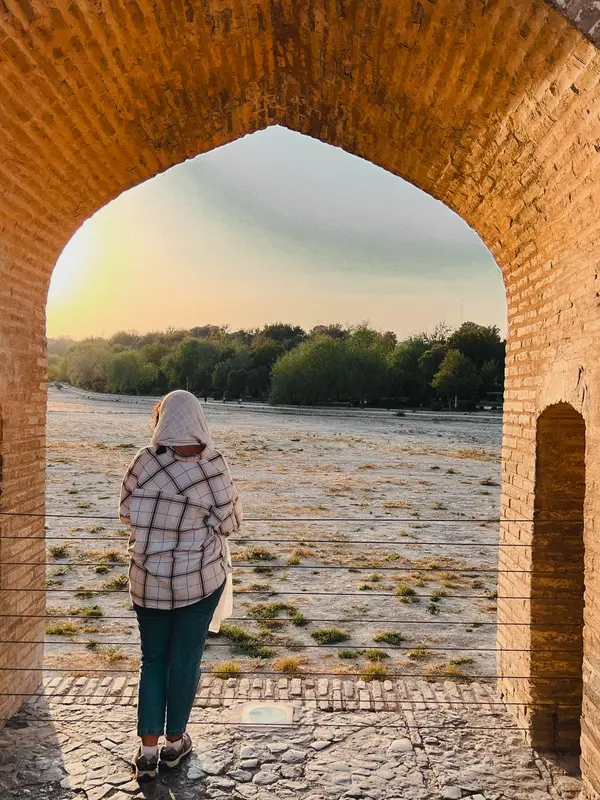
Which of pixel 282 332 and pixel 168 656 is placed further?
pixel 282 332

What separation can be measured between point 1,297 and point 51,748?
2.94 meters

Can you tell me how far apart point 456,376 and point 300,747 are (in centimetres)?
4389

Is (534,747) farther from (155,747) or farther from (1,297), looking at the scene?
(1,297)

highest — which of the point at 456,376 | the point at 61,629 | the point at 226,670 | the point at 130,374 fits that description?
the point at 456,376

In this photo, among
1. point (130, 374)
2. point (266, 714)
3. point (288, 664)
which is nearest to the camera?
point (266, 714)

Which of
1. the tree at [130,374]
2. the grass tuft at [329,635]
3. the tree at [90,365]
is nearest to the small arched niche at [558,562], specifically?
the grass tuft at [329,635]

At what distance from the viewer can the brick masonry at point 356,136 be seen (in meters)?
3.50

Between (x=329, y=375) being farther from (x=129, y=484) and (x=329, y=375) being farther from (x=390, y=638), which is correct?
(x=129, y=484)

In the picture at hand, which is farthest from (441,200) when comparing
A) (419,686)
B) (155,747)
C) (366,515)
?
(366,515)

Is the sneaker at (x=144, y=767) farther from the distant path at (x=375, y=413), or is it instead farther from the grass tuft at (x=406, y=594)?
the distant path at (x=375, y=413)

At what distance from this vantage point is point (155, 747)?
377 centimetres

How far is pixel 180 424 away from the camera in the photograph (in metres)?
3.55

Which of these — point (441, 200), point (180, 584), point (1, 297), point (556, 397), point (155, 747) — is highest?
point (441, 200)

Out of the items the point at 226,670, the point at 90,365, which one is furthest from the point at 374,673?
the point at 90,365
